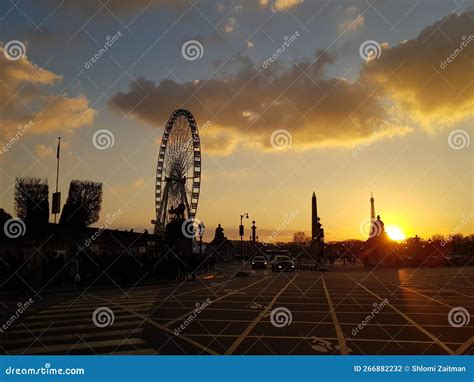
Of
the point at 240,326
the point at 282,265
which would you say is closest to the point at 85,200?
the point at 282,265

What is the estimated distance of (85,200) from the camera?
75188mm

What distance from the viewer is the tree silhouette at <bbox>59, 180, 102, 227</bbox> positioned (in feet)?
236

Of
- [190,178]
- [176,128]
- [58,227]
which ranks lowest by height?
[58,227]

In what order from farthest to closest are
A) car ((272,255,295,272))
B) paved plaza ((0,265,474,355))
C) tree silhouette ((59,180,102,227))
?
tree silhouette ((59,180,102,227)), car ((272,255,295,272)), paved plaza ((0,265,474,355))

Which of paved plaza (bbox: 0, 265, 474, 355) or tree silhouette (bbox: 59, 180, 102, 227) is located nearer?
paved plaza (bbox: 0, 265, 474, 355)

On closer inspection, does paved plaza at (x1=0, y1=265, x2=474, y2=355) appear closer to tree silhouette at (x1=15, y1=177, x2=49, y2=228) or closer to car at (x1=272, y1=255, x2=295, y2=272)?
car at (x1=272, y1=255, x2=295, y2=272)

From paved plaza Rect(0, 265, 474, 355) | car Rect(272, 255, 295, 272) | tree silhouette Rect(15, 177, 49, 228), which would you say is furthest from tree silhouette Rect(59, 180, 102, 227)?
paved plaza Rect(0, 265, 474, 355)

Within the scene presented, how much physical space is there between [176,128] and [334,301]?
33382 mm

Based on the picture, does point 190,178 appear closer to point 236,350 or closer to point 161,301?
point 161,301

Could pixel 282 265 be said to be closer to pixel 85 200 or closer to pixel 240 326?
pixel 85 200

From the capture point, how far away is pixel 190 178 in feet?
170

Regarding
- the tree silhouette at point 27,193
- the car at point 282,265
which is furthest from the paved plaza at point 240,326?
the tree silhouette at point 27,193

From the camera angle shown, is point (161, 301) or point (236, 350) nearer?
point (236, 350)

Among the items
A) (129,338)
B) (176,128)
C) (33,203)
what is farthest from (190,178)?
(129,338)
